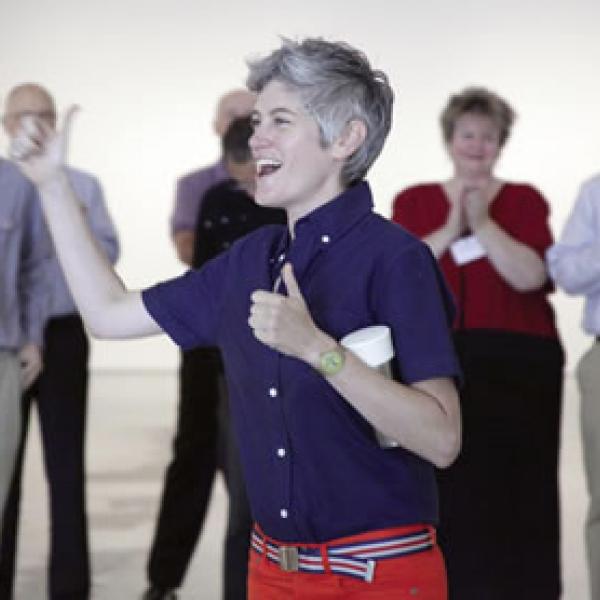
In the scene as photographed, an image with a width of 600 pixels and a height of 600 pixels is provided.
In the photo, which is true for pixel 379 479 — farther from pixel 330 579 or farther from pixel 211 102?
pixel 211 102

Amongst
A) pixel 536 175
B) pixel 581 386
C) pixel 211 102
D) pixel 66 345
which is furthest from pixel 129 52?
pixel 581 386

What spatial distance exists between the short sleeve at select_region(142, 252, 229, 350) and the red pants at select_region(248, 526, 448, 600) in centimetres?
39

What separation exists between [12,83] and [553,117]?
4415 mm

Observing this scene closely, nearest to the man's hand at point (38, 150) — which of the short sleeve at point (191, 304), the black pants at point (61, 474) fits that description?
the short sleeve at point (191, 304)

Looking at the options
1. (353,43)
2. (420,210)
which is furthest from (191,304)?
(353,43)

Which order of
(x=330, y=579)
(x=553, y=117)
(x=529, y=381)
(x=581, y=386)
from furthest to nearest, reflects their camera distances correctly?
(x=553, y=117), (x=529, y=381), (x=581, y=386), (x=330, y=579)

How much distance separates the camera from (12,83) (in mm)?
12188

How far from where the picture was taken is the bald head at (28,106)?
4676 millimetres

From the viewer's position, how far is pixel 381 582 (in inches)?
79.0

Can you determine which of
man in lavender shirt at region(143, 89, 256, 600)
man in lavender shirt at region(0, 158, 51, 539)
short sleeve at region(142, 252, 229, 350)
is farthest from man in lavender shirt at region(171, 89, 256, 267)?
short sleeve at region(142, 252, 229, 350)

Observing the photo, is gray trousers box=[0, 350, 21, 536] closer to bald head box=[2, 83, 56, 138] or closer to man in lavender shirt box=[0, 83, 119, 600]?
man in lavender shirt box=[0, 83, 119, 600]

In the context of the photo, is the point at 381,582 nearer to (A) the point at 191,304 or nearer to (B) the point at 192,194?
(A) the point at 191,304

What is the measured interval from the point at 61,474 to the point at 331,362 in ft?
9.57

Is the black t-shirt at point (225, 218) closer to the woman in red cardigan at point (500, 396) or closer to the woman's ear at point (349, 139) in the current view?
the woman in red cardigan at point (500, 396)
